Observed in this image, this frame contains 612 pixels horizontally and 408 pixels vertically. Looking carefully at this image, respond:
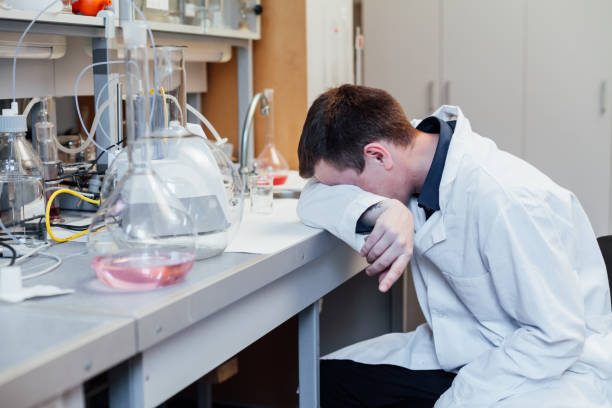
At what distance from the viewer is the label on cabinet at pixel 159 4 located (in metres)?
1.99

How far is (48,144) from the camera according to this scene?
183 cm

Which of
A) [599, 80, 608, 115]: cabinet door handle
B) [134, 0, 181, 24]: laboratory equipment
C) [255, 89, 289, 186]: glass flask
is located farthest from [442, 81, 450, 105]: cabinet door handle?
[134, 0, 181, 24]: laboratory equipment

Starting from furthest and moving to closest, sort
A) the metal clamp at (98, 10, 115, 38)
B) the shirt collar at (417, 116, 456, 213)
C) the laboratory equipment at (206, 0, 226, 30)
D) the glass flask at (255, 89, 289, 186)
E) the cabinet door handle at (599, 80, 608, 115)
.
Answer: the cabinet door handle at (599, 80, 608, 115) < the glass flask at (255, 89, 289, 186) < the laboratory equipment at (206, 0, 226, 30) < the metal clamp at (98, 10, 115, 38) < the shirt collar at (417, 116, 456, 213)

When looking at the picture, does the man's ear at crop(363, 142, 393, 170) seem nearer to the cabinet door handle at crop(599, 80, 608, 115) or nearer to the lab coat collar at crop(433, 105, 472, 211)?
the lab coat collar at crop(433, 105, 472, 211)

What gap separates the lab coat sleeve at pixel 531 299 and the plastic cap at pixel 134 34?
66 cm

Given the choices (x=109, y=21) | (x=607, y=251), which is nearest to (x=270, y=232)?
(x=109, y=21)

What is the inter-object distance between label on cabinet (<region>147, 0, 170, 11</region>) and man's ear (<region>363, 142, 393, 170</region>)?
891mm

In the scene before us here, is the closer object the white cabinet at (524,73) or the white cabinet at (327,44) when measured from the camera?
the white cabinet at (327,44)

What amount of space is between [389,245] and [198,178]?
37cm

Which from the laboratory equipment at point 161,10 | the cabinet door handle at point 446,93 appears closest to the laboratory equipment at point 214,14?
the laboratory equipment at point 161,10

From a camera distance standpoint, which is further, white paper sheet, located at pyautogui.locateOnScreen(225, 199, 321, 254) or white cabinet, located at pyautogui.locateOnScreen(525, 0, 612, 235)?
white cabinet, located at pyautogui.locateOnScreen(525, 0, 612, 235)

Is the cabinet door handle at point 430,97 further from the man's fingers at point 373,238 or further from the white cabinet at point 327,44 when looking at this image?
the man's fingers at point 373,238

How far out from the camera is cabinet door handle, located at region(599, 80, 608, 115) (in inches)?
115

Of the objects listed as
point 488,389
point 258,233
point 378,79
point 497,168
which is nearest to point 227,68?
point 378,79
